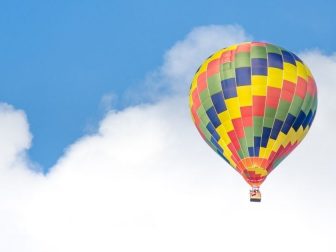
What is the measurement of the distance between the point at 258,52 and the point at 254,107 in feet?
13.4

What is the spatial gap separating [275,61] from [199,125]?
6.32 m

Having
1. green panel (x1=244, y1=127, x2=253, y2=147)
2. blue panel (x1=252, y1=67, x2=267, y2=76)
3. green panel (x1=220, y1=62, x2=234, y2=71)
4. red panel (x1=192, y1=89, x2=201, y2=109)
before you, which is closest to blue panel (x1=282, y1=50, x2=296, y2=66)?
blue panel (x1=252, y1=67, x2=267, y2=76)

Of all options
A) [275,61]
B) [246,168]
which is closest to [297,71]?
[275,61]

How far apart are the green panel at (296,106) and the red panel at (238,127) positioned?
3123 millimetres

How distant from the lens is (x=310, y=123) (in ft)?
302

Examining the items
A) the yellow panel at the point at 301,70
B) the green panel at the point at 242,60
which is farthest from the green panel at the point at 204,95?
the yellow panel at the point at 301,70

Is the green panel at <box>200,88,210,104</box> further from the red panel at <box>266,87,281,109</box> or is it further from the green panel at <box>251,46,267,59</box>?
the red panel at <box>266,87,281,109</box>

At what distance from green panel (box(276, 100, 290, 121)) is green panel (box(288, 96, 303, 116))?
0.96 ft

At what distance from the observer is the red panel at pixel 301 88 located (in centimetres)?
9069

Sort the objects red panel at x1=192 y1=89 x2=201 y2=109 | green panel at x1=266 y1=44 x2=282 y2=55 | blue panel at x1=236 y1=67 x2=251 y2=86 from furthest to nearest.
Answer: green panel at x1=266 y1=44 x2=282 y2=55, red panel at x1=192 y1=89 x2=201 y2=109, blue panel at x1=236 y1=67 x2=251 y2=86

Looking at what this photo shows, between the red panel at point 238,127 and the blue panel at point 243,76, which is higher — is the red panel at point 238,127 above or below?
below

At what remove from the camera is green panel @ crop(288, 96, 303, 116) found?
89875 millimetres

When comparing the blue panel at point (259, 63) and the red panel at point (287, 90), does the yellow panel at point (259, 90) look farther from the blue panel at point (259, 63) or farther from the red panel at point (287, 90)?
the blue panel at point (259, 63)

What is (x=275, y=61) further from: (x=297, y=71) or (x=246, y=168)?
(x=246, y=168)
